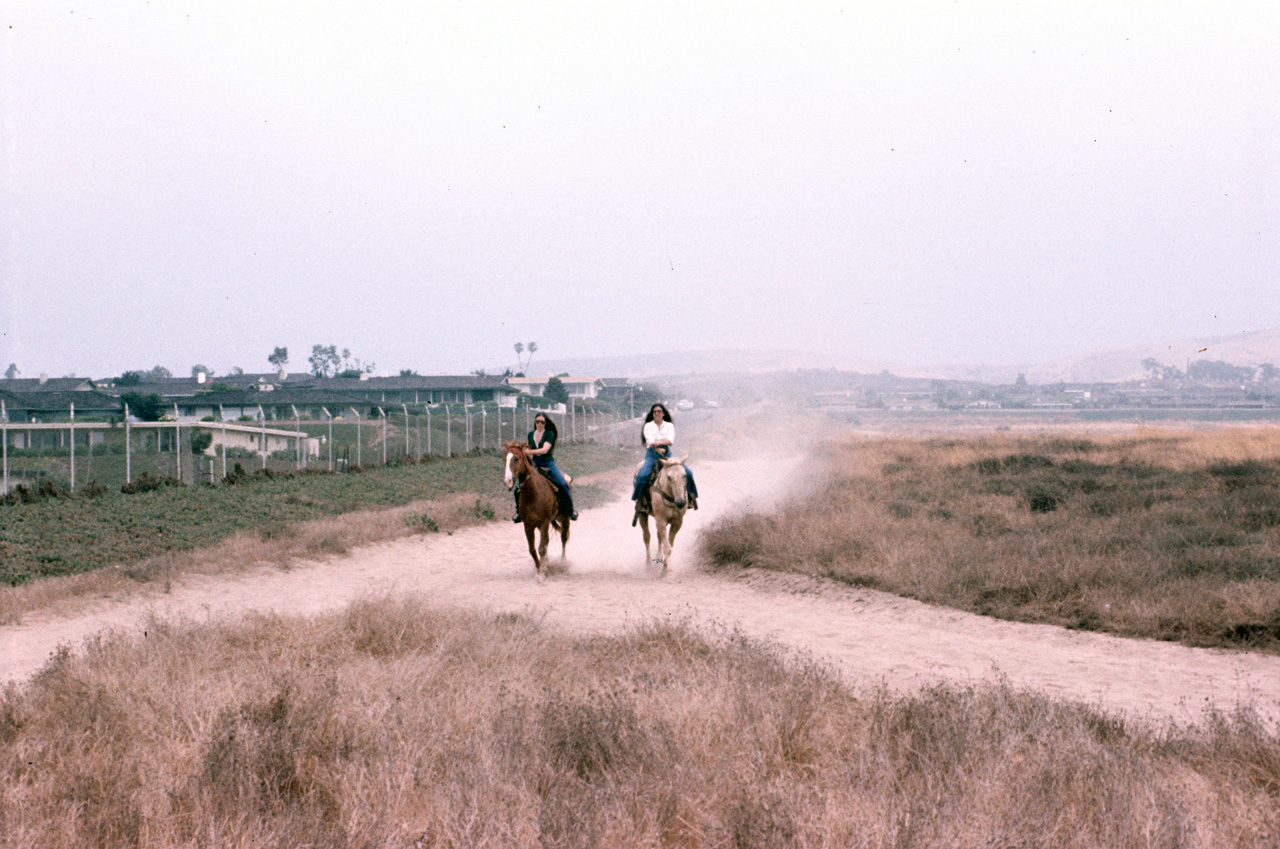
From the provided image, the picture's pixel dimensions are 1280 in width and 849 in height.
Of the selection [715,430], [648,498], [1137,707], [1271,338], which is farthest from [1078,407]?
[1271,338]

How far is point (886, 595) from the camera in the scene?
13.2m

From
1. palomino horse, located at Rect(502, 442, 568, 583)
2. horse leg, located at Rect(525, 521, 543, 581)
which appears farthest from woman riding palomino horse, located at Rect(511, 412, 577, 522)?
horse leg, located at Rect(525, 521, 543, 581)

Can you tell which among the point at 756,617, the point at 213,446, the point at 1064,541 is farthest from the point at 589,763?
the point at 213,446

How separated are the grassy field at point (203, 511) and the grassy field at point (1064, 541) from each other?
9.34 metres

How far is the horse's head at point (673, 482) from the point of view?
16.2 m

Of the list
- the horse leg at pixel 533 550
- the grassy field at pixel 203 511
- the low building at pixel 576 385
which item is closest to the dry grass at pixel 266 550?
the grassy field at pixel 203 511

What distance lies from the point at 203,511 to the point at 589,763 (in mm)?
19460

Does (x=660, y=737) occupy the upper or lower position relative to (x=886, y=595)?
upper

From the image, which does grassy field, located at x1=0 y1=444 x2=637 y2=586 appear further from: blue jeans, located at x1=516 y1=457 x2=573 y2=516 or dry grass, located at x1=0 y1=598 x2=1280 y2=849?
dry grass, located at x1=0 y1=598 x2=1280 y2=849

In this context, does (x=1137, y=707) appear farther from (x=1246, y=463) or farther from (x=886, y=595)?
(x=1246, y=463)

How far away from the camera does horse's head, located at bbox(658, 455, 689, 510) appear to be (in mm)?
16188

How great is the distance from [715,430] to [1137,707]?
50.0 m

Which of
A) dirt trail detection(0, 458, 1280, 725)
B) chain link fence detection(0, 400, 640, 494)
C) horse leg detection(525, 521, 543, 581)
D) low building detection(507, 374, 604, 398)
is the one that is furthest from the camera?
low building detection(507, 374, 604, 398)

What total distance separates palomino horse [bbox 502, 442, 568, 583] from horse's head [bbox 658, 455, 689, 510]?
185cm
